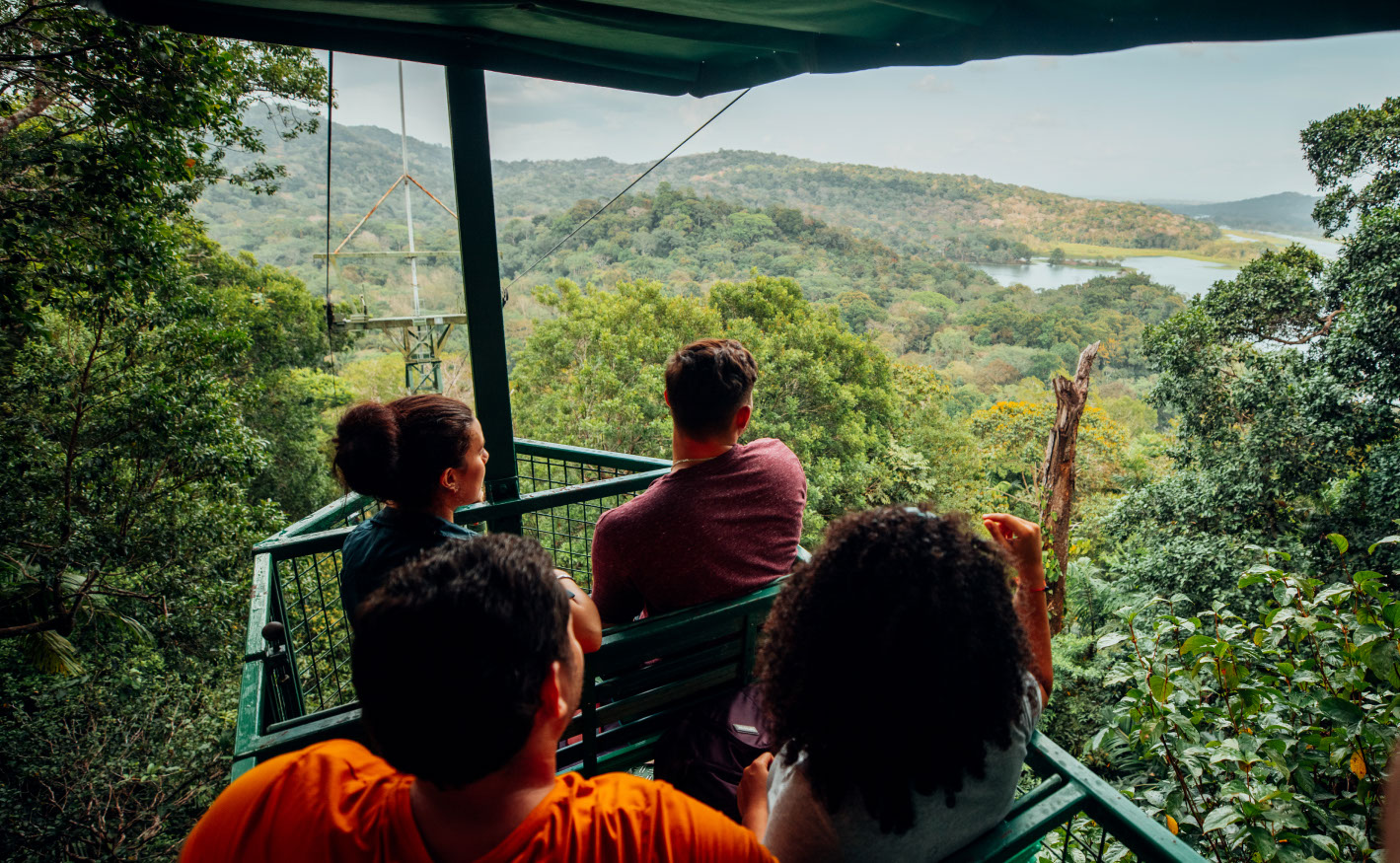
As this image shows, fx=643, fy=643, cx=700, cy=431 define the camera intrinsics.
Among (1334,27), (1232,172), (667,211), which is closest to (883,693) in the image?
(1334,27)

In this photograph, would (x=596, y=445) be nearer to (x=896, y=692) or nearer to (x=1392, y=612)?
(x=1392, y=612)

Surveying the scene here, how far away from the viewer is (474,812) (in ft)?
2.39

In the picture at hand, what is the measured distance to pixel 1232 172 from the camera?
41.4m

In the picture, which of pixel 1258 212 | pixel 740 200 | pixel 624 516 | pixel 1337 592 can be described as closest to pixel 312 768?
pixel 624 516

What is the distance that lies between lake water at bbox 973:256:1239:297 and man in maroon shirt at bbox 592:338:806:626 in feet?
159

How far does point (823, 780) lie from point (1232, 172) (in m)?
55.7

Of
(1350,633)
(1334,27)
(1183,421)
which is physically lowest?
(1183,421)

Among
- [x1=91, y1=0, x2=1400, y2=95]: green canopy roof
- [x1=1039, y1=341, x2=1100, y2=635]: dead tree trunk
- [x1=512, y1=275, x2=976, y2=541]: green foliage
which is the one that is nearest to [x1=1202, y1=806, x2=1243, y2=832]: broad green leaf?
[x1=91, y1=0, x2=1400, y2=95]: green canopy roof

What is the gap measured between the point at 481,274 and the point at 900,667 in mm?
1596

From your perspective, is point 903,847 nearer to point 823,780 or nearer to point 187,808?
point 823,780

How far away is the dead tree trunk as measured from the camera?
27.1ft

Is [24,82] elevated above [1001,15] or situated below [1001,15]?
above

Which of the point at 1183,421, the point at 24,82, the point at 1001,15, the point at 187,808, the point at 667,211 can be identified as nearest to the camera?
the point at 1001,15

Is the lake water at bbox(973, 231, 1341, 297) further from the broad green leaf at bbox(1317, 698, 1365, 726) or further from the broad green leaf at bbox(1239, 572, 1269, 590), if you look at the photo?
the broad green leaf at bbox(1317, 698, 1365, 726)
